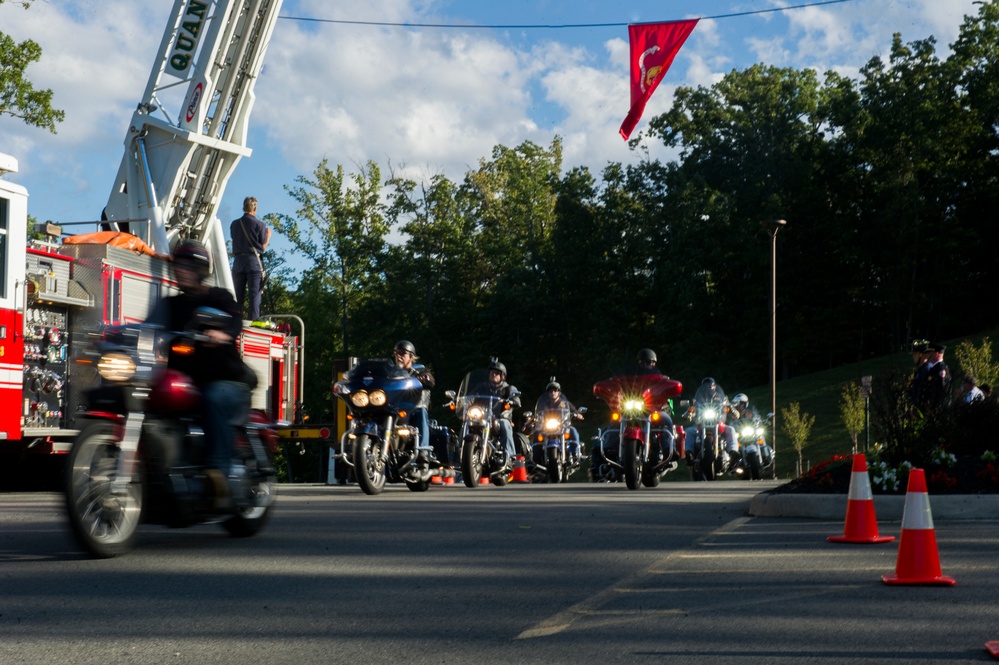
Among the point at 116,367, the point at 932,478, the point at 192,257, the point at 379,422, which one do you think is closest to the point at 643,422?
the point at 379,422

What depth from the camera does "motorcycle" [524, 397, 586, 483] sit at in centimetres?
2131

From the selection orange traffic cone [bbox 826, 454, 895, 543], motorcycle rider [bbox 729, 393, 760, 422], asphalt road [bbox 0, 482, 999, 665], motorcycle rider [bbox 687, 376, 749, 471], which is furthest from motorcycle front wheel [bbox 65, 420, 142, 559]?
motorcycle rider [bbox 729, 393, 760, 422]

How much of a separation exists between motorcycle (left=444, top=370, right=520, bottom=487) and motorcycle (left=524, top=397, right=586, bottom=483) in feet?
6.84

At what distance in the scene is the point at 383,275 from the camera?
68125 millimetres

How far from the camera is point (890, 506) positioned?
37.3 feet

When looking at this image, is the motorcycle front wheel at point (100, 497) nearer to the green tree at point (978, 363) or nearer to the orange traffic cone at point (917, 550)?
the orange traffic cone at point (917, 550)

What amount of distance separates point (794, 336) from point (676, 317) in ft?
17.6

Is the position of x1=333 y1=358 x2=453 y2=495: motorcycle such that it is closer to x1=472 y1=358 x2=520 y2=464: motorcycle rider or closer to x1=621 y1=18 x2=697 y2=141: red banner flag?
x1=472 y1=358 x2=520 y2=464: motorcycle rider

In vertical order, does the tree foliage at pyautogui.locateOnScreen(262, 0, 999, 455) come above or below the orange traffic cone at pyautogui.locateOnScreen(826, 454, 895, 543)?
above

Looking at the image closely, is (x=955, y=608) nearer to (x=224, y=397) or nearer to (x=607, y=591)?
(x=607, y=591)

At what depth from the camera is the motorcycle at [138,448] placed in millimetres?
7676

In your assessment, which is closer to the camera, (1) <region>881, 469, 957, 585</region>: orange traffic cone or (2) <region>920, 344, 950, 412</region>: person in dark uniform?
(1) <region>881, 469, 957, 585</region>: orange traffic cone

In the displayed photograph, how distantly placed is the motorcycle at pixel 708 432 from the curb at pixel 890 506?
472 inches

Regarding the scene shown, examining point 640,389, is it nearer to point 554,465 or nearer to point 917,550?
point 554,465
